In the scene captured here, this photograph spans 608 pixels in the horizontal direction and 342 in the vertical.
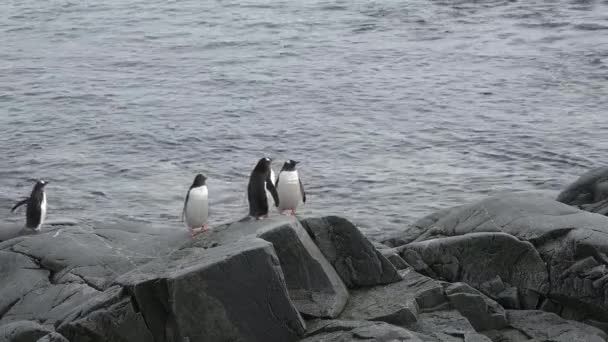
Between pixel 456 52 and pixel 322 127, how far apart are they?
8.22 m

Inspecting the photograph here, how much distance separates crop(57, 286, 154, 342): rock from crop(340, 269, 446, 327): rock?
6.06 ft

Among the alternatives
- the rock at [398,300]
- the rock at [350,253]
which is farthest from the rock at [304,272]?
the rock at [350,253]

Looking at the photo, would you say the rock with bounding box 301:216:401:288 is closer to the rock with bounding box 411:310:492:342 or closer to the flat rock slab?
the rock with bounding box 411:310:492:342

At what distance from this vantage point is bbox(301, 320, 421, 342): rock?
7957 mm

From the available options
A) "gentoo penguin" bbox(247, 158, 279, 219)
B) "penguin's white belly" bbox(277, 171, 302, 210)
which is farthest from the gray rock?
"penguin's white belly" bbox(277, 171, 302, 210)

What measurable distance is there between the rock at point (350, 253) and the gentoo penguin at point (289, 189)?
4.34 m

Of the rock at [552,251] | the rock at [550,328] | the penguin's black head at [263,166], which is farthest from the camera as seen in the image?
the penguin's black head at [263,166]

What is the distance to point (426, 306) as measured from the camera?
9.13m

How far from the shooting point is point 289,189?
14188mm

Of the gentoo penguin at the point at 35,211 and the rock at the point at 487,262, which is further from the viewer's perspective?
the gentoo penguin at the point at 35,211

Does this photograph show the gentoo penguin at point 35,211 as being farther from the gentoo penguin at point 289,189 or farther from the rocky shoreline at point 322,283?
the gentoo penguin at point 289,189

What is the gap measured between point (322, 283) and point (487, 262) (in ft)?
6.99

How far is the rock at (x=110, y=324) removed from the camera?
848 centimetres

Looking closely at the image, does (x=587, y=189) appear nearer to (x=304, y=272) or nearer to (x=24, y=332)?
(x=304, y=272)
